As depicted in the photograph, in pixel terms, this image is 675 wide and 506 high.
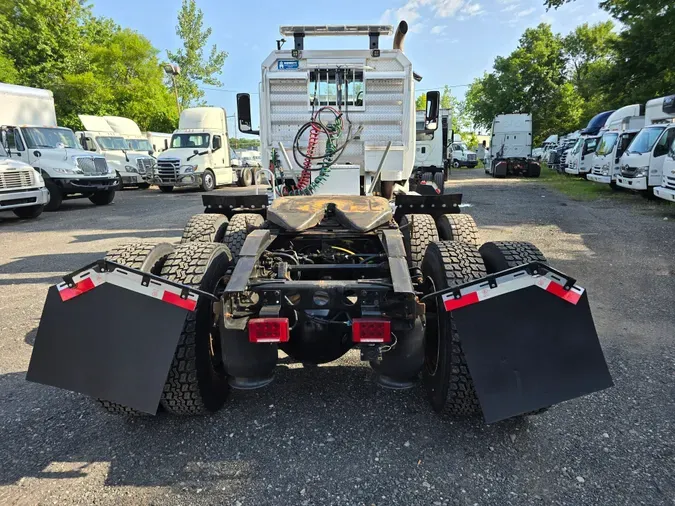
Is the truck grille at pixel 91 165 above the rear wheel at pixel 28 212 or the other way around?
above

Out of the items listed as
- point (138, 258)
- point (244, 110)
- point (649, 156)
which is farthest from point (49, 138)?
point (649, 156)

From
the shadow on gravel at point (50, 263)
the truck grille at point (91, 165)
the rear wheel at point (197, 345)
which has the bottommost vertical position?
the shadow on gravel at point (50, 263)

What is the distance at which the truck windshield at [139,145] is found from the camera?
22.2 m

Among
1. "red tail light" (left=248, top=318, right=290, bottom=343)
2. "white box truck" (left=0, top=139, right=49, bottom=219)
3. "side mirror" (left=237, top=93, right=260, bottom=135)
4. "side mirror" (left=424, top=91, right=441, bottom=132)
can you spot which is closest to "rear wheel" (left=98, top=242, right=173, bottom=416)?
→ "red tail light" (left=248, top=318, right=290, bottom=343)

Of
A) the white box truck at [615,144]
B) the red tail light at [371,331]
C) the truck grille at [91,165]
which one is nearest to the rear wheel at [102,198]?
the truck grille at [91,165]

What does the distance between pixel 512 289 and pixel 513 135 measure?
1047 inches

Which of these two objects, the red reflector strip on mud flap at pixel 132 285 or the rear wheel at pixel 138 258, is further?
the rear wheel at pixel 138 258

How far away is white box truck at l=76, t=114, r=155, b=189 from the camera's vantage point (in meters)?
20.7

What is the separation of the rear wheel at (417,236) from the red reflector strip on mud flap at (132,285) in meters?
2.34

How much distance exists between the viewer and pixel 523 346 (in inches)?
92.0

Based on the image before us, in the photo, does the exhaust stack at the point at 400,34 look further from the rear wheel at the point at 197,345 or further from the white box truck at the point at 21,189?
the white box truck at the point at 21,189

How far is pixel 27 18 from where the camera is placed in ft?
86.4

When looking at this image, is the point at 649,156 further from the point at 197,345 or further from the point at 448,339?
the point at 197,345

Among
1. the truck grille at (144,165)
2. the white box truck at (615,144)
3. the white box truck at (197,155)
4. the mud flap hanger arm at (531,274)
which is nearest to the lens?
the mud flap hanger arm at (531,274)
